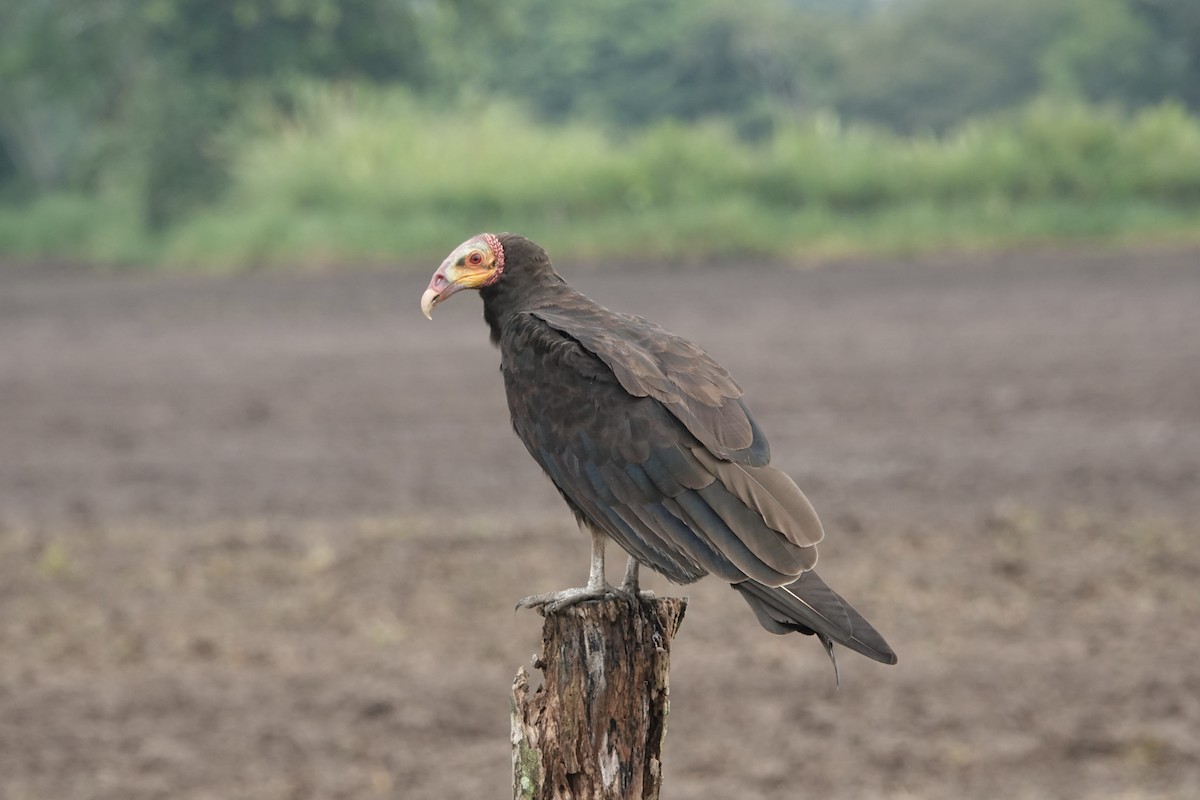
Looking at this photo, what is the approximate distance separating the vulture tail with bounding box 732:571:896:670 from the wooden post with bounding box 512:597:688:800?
31cm

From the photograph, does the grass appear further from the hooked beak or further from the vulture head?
the hooked beak

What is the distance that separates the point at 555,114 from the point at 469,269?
55.1 meters

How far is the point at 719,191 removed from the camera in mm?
28438

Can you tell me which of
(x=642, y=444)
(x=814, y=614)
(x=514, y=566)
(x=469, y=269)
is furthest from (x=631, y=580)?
(x=514, y=566)

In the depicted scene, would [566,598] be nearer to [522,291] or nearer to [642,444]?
[642,444]

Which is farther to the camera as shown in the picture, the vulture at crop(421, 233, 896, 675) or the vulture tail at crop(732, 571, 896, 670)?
the vulture at crop(421, 233, 896, 675)

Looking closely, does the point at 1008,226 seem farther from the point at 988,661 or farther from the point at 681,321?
the point at 988,661

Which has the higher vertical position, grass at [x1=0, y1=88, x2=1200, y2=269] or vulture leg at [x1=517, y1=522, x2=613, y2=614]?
grass at [x1=0, y1=88, x2=1200, y2=269]

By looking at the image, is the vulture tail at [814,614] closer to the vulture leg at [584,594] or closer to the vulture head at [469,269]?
the vulture leg at [584,594]

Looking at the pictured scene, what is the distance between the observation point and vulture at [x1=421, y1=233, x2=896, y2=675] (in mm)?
3506

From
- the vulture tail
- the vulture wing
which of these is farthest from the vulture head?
the vulture tail

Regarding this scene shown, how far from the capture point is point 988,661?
843cm

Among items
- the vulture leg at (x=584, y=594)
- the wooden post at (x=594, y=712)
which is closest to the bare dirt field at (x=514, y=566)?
the vulture leg at (x=584, y=594)

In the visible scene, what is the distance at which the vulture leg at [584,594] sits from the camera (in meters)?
3.78
